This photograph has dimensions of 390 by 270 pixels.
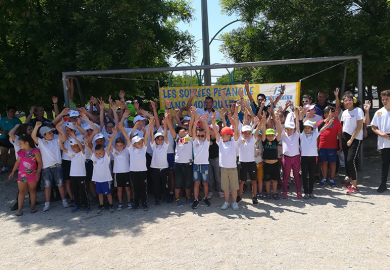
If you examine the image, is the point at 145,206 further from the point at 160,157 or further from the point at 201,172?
the point at 201,172

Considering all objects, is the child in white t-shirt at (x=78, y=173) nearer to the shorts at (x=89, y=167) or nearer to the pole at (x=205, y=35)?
the shorts at (x=89, y=167)

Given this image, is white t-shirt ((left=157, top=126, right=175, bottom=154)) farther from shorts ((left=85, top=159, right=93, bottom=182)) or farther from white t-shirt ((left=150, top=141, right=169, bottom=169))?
shorts ((left=85, top=159, right=93, bottom=182))

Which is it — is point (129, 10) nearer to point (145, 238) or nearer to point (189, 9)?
point (189, 9)

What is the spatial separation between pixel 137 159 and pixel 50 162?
1.68m

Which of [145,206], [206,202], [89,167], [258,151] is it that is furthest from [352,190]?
[89,167]

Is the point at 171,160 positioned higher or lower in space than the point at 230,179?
higher

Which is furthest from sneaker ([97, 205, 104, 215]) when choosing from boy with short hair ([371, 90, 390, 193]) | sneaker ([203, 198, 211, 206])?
boy with short hair ([371, 90, 390, 193])

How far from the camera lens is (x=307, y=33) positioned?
26.3 ft

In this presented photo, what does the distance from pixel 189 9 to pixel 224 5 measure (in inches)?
97.9

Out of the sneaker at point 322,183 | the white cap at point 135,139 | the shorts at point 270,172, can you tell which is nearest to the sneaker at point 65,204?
the white cap at point 135,139

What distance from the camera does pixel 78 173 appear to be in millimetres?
5676

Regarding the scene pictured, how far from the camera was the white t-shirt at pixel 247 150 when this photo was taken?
5605 mm

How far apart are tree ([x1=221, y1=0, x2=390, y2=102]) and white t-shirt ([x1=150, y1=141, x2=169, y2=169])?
14.5 ft

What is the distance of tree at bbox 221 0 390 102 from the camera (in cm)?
→ 757
